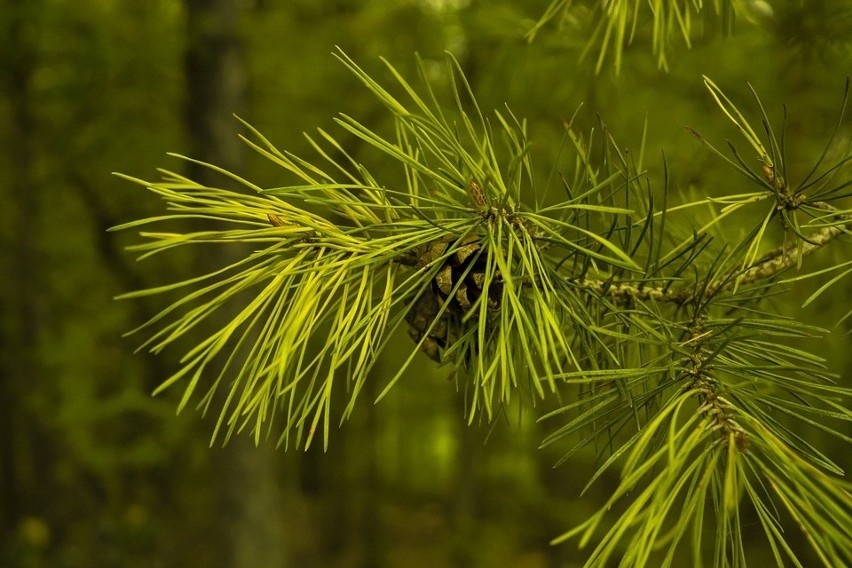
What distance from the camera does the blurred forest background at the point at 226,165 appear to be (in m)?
1.92

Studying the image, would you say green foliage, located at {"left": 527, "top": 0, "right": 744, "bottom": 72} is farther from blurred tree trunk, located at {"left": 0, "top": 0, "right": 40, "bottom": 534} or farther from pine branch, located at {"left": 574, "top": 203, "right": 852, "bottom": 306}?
blurred tree trunk, located at {"left": 0, "top": 0, "right": 40, "bottom": 534}

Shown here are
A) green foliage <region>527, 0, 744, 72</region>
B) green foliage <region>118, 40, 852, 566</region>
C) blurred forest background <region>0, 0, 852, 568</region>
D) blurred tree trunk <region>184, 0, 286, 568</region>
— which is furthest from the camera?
blurred tree trunk <region>184, 0, 286, 568</region>

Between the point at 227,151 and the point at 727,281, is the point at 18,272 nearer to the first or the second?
the point at 227,151

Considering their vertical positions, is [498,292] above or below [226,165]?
below

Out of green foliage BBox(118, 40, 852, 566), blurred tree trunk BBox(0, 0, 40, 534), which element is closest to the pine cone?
green foliage BBox(118, 40, 852, 566)

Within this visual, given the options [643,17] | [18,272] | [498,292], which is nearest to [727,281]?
[498,292]

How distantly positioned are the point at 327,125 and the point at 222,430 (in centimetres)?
136

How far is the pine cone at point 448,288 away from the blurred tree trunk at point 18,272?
237 centimetres

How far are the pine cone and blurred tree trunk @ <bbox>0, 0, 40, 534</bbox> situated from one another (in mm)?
2365

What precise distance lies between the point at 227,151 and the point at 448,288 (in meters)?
1.79

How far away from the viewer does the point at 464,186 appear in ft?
1.79

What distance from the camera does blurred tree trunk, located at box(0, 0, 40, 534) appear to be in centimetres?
272

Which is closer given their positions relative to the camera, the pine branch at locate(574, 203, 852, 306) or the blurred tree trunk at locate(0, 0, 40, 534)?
the pine branch at locate(574, 203, 852, 306)

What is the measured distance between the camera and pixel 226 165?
216 centimetres
